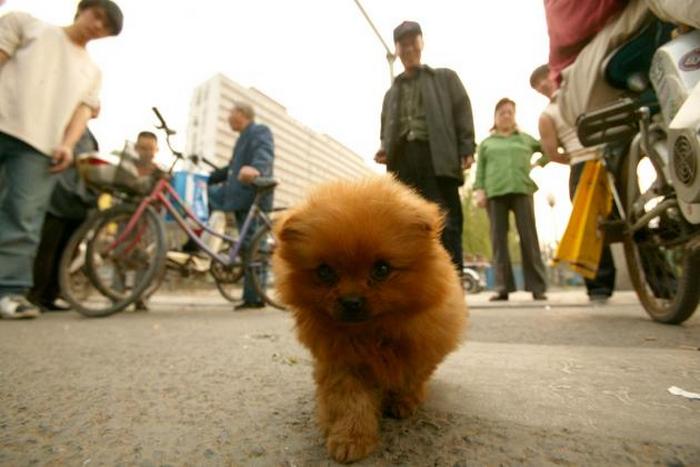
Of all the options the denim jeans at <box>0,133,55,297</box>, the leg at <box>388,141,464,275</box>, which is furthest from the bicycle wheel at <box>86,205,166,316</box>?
the leg at <box>388,141,464,275</box>

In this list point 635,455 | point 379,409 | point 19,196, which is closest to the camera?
point 635,455

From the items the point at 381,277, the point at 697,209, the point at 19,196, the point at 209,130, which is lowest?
the point at 381,277

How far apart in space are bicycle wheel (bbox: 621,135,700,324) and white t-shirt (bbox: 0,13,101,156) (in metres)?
4.51

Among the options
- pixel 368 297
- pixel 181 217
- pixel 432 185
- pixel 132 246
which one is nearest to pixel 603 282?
pixel 432 185

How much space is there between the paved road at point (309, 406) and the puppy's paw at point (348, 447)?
0.02 meters

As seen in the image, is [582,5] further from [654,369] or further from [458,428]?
[458,428]

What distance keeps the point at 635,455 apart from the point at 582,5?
231 centimetres

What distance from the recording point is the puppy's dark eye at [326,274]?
4.59 ft

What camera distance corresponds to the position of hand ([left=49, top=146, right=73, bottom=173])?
379cm

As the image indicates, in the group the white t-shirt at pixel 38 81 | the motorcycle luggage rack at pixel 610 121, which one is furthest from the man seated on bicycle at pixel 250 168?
the motorcycle luggage rack at pixel 610 121

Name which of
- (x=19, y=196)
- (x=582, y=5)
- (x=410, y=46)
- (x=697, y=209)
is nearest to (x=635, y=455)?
(x=697, y=209)

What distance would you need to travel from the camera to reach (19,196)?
12.0ft

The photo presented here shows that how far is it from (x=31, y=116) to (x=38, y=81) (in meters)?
0.31

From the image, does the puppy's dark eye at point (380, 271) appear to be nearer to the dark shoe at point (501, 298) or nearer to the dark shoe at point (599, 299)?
the dark shoe at point (599, 299)
